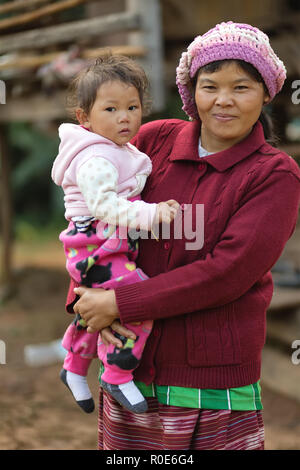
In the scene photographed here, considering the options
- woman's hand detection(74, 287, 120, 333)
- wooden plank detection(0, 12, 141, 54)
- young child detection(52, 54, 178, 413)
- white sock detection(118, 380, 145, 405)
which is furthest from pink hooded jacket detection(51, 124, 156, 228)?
wooden plank detection(0, 12, 141, 54)

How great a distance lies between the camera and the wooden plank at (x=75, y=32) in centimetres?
475

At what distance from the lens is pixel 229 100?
186 centimetres

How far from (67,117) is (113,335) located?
12.8 ft

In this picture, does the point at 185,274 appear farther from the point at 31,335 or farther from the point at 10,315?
the point at 10,315

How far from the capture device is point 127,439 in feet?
7.21

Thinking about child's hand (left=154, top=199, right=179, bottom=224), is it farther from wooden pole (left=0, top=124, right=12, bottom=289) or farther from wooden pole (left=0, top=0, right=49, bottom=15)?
wooden pole (left=0, top=124, right=12, bottom=289)

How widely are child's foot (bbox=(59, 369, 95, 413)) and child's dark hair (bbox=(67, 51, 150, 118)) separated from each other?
3.12 ft

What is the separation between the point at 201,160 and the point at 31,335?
538 cm

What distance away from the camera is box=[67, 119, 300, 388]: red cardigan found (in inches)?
72.8

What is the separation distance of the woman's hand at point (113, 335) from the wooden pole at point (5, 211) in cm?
672

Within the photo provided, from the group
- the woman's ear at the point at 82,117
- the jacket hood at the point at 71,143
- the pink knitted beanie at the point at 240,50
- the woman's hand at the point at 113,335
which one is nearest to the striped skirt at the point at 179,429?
the woman's hand at the point at 113,335
